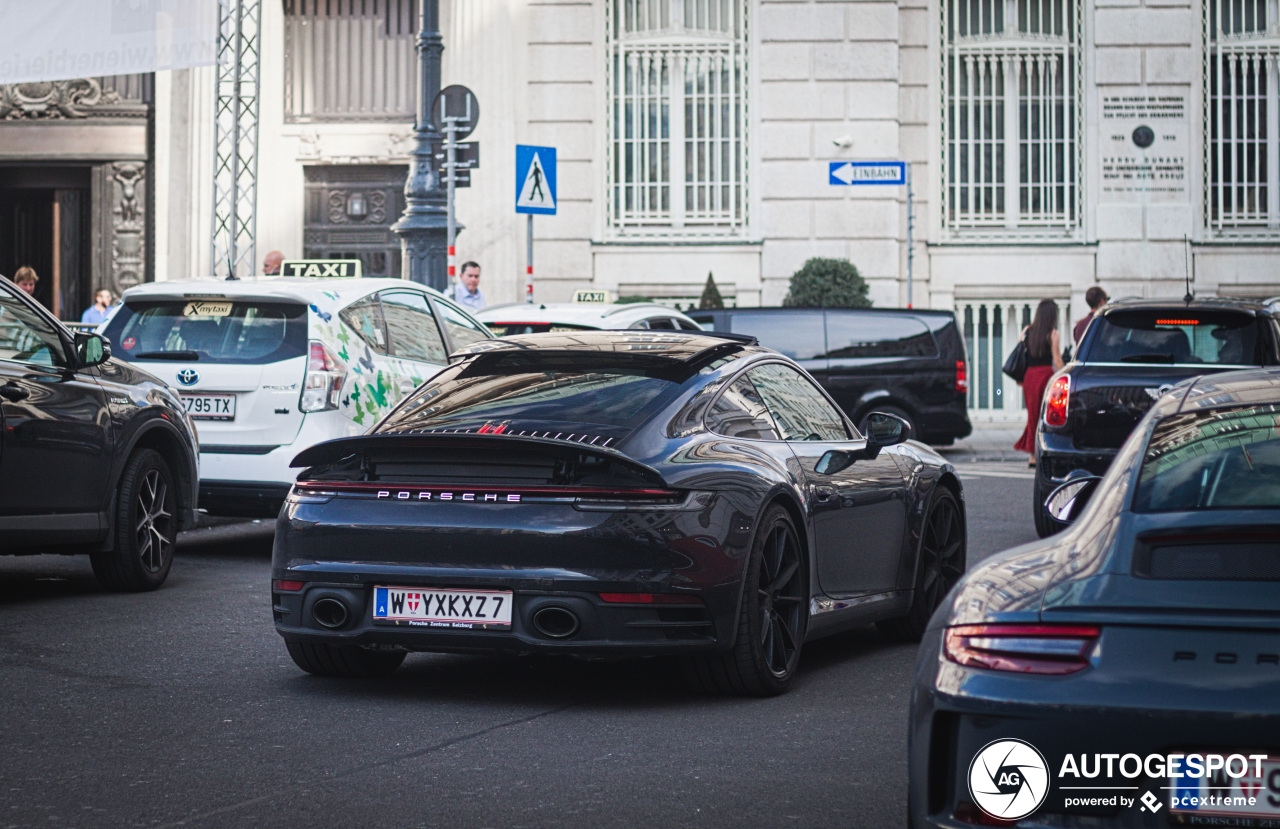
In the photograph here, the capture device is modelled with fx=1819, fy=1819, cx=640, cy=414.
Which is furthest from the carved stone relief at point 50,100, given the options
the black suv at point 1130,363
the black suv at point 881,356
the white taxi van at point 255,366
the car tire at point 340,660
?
the car tire at point 340,660

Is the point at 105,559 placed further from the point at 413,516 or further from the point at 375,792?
the point at 375,792

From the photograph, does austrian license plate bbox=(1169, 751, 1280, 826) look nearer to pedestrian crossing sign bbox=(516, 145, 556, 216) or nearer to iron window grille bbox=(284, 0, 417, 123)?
pedestrian crossing sign bbox=(516, 145, 556, 216)

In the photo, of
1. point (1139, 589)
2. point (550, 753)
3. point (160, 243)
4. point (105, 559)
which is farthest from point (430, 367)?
point (160, 243)

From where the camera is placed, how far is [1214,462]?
4098mm

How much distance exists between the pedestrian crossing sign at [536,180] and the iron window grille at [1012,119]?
29.0 ft

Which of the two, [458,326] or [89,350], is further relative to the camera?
[458,326]

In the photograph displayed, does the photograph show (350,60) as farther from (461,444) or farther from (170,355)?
(461,444)

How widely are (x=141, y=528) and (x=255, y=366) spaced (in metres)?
1.66

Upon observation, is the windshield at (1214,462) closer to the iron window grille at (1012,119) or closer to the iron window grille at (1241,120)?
the iron window grille at (1012,119)

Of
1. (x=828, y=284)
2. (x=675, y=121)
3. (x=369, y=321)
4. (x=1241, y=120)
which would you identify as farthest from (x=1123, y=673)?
(x=1241, y=120)

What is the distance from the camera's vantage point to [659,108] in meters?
26.0

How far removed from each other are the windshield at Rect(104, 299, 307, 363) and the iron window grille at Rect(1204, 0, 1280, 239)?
→ 18194 mm

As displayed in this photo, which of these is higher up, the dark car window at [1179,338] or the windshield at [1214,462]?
the dark car window at [1179,338]

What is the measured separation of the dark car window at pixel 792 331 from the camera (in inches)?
788
